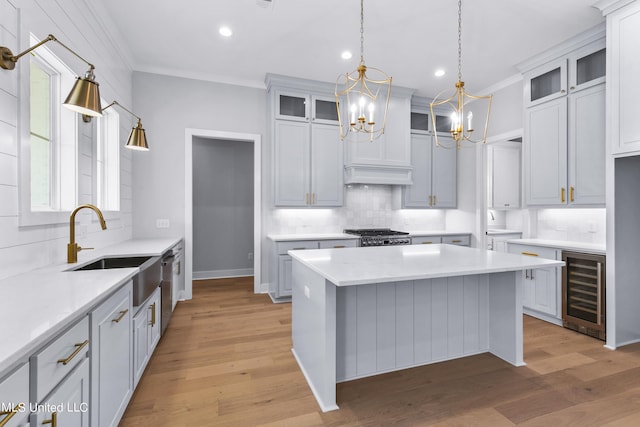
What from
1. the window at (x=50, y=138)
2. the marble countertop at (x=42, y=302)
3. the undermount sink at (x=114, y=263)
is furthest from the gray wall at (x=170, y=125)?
the marble countertop at (x=42, y=302)

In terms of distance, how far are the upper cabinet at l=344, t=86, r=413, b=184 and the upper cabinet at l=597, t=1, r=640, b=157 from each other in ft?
7.69

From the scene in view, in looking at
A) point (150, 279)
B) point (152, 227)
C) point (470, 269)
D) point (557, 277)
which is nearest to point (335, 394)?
point (470, 269)

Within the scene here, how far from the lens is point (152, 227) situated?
3.91 m

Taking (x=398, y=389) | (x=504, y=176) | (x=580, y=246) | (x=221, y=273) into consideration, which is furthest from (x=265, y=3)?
(x=504, y=176)

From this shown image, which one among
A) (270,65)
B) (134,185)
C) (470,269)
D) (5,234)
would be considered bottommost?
(470,269)

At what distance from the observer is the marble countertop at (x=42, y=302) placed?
2.74 ft

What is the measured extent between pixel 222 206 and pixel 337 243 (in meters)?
2.54

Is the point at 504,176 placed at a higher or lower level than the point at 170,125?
lower

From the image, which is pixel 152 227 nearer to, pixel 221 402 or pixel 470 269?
pixel 221 402

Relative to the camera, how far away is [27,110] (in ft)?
5.82

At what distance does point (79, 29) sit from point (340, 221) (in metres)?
3.61

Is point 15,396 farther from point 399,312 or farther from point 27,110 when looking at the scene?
point 399,312

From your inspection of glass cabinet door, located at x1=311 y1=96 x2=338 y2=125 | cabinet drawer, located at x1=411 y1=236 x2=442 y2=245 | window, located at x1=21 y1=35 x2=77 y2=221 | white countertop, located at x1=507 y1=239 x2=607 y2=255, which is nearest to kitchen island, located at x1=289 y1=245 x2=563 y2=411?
white countertop, located at x1=507 y1=239 x2=607 y2=255

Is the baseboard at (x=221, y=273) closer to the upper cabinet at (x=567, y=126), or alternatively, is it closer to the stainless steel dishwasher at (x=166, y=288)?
the stainless steel dishwasher at (x=166, y=288)
